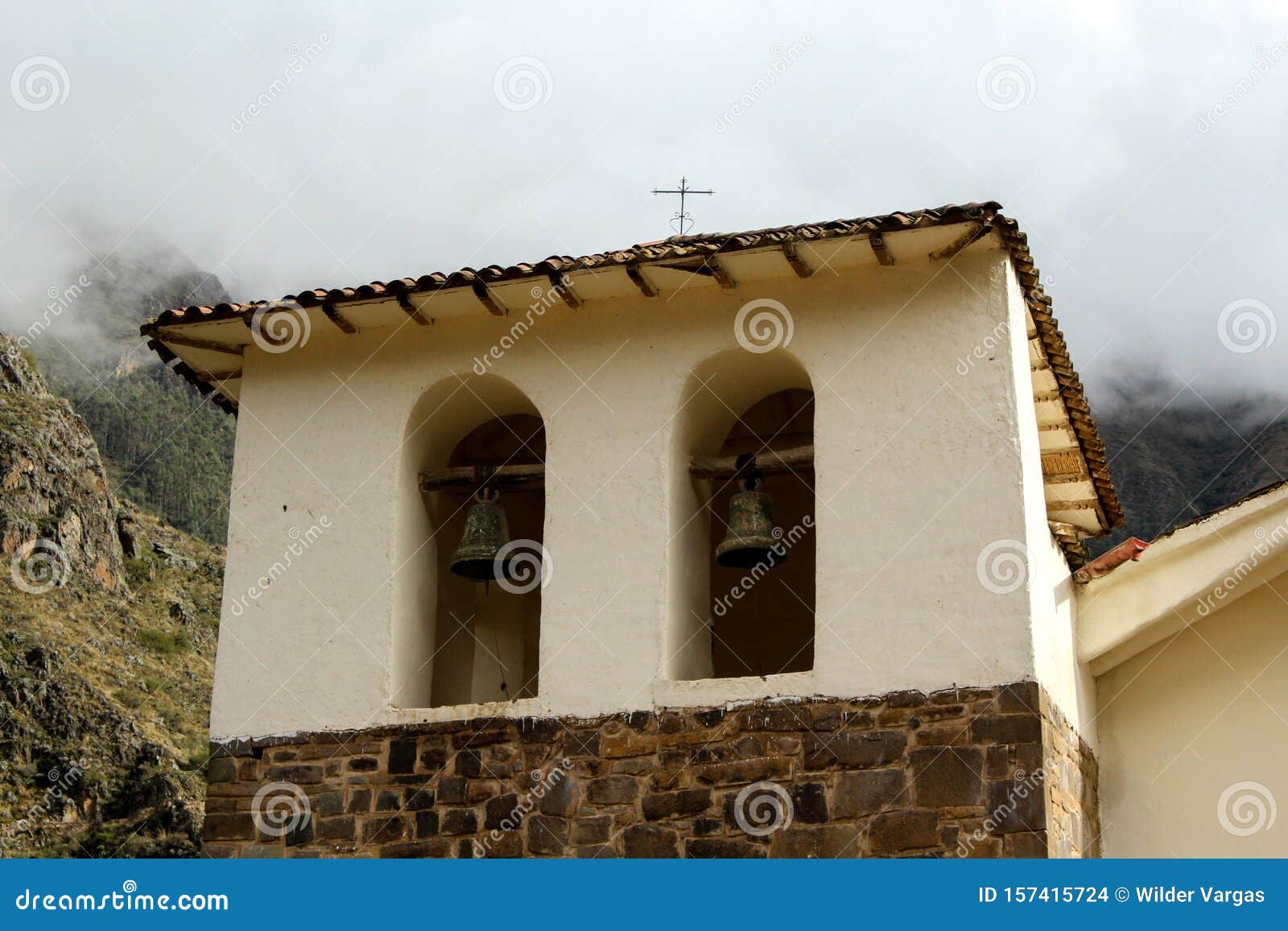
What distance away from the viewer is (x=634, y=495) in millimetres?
9195

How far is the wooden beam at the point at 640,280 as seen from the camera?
30.2 ft

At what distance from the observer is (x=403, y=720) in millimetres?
9094

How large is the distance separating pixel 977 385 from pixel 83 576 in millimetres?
29185

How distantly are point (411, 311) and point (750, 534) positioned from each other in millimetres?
2285
